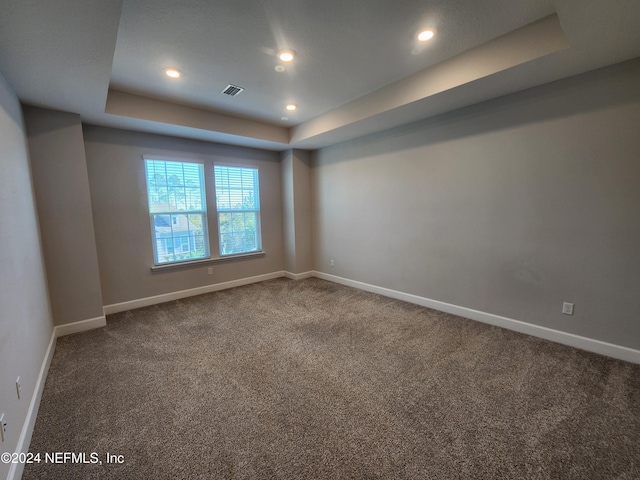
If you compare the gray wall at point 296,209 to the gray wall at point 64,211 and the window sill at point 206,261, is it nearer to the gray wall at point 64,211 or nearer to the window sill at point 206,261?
the window sill at point 206,261

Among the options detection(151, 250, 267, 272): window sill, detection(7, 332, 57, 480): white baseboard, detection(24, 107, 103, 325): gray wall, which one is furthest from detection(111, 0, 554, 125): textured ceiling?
detection(7, 332, 57, 480): white baseboard

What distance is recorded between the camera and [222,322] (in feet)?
10.8

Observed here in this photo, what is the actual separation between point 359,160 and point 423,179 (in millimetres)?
1165

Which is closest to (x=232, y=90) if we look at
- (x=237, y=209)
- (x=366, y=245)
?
(x=237, y=209)

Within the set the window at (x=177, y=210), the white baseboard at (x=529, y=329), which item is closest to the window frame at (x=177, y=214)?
the window at (x=177, y=210)

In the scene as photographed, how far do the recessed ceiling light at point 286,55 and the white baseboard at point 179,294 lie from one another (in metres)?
3.54

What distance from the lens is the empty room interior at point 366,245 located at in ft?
5.14

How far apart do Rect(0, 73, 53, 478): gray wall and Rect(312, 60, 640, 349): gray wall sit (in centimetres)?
383

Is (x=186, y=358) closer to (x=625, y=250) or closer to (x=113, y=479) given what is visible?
(x=113, y=479)

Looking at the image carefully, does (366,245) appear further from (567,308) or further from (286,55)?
(286,55)

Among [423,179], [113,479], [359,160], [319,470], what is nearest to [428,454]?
[319,470]

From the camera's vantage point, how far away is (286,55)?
2.34 metres

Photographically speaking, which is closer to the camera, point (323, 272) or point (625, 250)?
point (625, 250)

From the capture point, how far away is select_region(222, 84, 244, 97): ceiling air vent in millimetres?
2941
